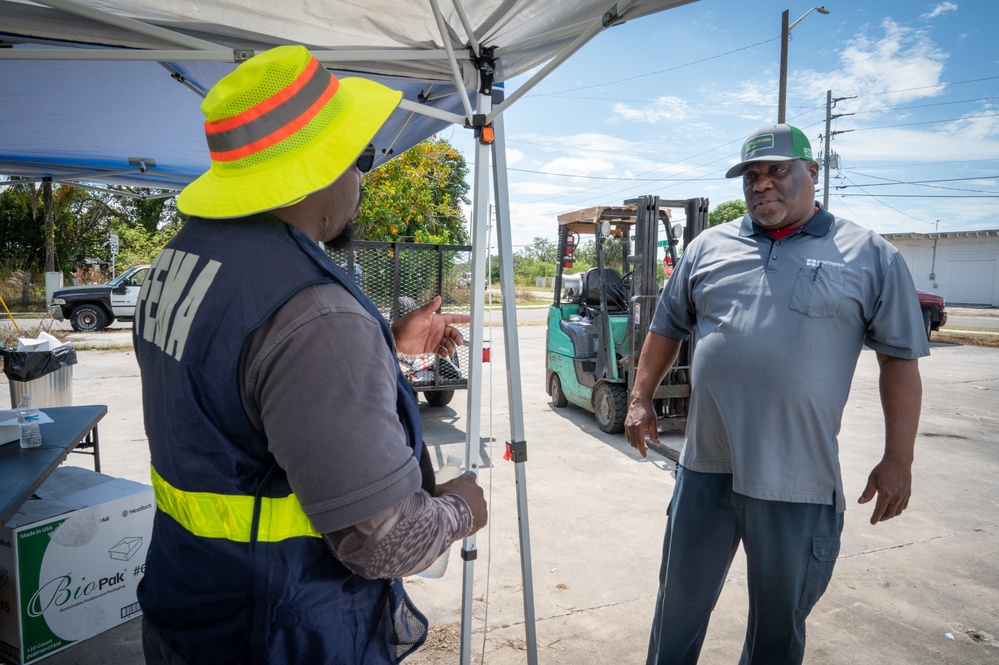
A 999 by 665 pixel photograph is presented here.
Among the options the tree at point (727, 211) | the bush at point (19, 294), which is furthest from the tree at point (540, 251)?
the bush at point (19, 294)

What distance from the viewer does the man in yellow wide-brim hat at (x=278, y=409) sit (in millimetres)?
909

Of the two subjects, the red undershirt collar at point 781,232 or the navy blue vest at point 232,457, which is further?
the red undershirt collar at point 781,232

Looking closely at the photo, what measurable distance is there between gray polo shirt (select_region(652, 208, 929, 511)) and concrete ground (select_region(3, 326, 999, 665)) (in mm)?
128

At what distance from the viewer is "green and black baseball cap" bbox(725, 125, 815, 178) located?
2109mm

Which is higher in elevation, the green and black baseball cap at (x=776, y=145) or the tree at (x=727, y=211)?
the tree at (x=727, y=211)

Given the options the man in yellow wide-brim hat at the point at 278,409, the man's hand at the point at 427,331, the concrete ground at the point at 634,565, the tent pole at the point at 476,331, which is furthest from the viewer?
the concrete ground at the point at 634,565

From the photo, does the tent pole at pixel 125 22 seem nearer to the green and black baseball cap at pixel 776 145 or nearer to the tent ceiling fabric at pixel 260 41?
the tent ceiling fabric at pixel 260 41

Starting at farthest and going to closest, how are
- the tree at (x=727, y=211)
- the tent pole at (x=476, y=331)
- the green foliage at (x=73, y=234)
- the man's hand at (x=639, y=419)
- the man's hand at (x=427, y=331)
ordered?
1. the tree at (x=727, y=211)
2. the green foliage at (x=73, y=234)
3. the man's hand at (x=639, y=419)
4. the tent pole at (x=476, y=331)
5. the man's hand at (x=427, y=331)

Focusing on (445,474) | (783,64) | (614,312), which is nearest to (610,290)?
(614,312)

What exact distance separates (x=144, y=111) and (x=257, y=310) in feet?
11.7

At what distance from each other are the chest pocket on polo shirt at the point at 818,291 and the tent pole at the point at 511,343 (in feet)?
3.25

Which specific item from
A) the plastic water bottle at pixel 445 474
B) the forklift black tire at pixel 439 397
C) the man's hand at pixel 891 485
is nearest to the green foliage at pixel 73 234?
the forklift black tire at pixel 439 397

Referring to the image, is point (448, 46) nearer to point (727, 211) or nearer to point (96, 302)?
point (96, 302)

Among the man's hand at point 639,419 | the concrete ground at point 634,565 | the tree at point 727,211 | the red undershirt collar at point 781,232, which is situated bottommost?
the concrete ground at point 634,565
